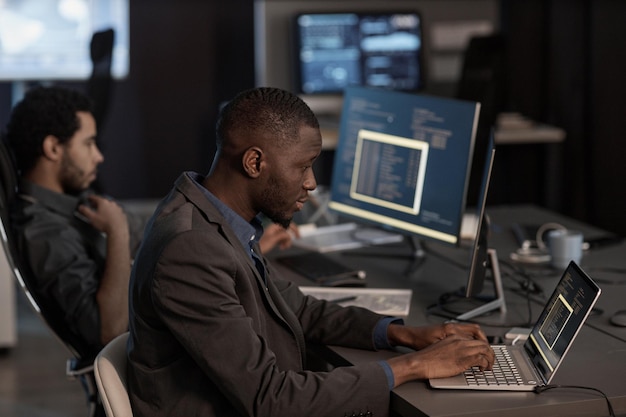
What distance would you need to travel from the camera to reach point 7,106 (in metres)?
5.36

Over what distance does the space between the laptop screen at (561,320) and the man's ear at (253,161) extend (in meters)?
0.65

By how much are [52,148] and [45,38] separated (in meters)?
2.37

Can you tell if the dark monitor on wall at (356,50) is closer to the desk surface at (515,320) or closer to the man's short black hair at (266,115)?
the desk surface at (515,320)

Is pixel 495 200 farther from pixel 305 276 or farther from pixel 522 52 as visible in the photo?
pixel 305 276

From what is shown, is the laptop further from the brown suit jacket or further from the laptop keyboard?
the brown suit jacket

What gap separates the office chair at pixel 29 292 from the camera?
254 centimetres

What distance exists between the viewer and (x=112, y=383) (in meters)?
1.87

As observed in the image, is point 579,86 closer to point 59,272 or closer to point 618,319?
point 618,319

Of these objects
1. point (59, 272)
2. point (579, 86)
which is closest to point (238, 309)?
point (59, 272)

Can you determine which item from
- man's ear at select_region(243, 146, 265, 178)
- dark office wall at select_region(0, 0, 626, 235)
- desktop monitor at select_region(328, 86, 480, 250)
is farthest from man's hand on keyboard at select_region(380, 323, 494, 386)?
dark office wall at select_region(0, 0, 626, 235)

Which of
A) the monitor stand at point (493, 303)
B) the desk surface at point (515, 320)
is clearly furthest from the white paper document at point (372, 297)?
the monitor stand at point (493, 303)

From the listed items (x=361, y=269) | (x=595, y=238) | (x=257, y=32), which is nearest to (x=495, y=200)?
(x=257, y=32)

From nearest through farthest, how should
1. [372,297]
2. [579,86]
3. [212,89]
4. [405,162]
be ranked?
[372,297] → [405,162] → [579,86] → [212,89]

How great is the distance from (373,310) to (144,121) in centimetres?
352
